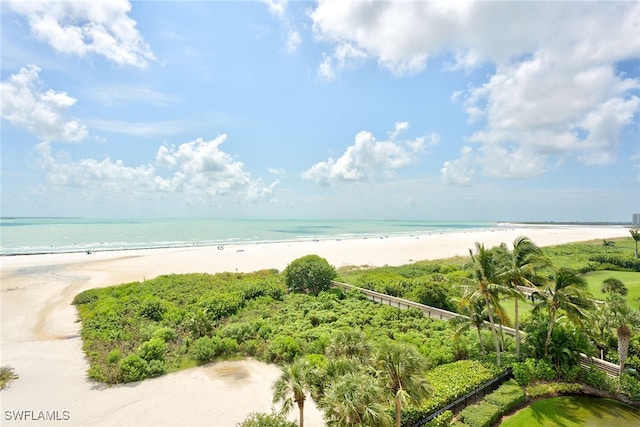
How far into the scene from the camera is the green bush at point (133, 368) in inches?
773

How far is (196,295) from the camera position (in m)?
34.5

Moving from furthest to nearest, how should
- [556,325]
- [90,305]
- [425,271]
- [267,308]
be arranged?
1. [425,271]
2. [90,305]
3. [267,308]
4. [556,325]

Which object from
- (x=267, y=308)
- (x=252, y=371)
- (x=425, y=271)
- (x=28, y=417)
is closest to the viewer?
(x=28, y=417)

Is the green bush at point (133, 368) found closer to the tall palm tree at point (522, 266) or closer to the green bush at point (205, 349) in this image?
the green bush at point (205, 349)

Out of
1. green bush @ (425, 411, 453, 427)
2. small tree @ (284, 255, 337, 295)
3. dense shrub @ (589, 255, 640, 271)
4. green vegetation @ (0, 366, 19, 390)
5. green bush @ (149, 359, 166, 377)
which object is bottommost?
green vegetation @ (0, 366, 19, 390)

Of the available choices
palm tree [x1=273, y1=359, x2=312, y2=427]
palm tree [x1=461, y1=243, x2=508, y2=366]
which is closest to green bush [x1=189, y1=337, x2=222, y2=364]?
palm tree [x1=273, y1=359, x2=312, y2=427]

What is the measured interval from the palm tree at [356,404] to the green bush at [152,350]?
51.0ft

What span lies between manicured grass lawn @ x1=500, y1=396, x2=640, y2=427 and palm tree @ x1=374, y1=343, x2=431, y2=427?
678 centimetres

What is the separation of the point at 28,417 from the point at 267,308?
1774 centimetres

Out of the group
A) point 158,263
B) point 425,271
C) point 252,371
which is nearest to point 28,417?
point 252,371

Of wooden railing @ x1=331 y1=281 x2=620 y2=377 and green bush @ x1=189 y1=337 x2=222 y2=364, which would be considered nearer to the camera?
wooden railing @ x1=331 y1=281 x2=620 y2=377

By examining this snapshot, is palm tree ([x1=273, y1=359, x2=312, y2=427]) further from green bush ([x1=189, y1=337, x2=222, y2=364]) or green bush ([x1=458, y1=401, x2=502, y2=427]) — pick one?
green bush ([x1=189, y1=337, x2=222, y2=364])

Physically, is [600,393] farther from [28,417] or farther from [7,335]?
[7,335]

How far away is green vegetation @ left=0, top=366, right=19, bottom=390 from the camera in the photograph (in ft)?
63.7
